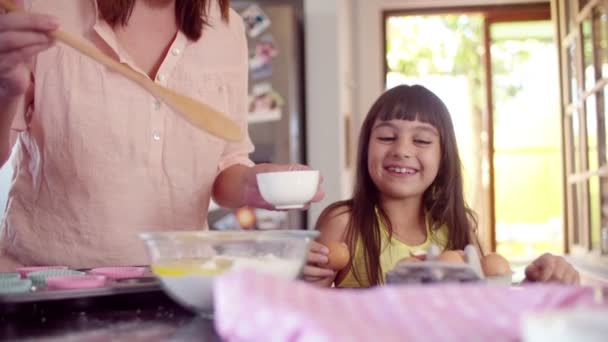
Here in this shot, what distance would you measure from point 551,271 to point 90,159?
0.79 meters

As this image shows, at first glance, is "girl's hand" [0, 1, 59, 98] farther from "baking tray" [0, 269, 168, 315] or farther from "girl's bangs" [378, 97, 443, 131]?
"girl's bangs" [378, 97, 443, 131]

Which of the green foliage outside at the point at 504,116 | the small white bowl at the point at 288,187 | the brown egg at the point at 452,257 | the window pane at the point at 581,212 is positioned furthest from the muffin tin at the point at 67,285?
the green foliage outside at the point at 504,116

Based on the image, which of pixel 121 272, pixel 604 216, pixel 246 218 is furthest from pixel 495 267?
pixel 604 216

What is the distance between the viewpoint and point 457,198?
1599 millimetres

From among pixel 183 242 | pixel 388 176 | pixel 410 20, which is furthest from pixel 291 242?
pixel 410 20

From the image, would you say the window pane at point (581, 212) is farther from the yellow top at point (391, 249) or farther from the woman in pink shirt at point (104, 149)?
the woman in pink shirt at point (104, 149)

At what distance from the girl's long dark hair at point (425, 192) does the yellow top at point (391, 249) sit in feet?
0.04

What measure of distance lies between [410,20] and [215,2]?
17.3 feet

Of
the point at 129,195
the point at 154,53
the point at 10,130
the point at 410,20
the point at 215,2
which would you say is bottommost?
the point at 129,195

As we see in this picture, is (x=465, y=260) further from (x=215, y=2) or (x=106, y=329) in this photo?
(x=215, y=2)

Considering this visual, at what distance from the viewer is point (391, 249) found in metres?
1.49

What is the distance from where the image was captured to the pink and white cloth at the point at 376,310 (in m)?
0.38

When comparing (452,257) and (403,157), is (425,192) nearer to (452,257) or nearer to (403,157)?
(403,157)

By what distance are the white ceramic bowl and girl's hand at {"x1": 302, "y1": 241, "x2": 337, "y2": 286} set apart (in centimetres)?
20
